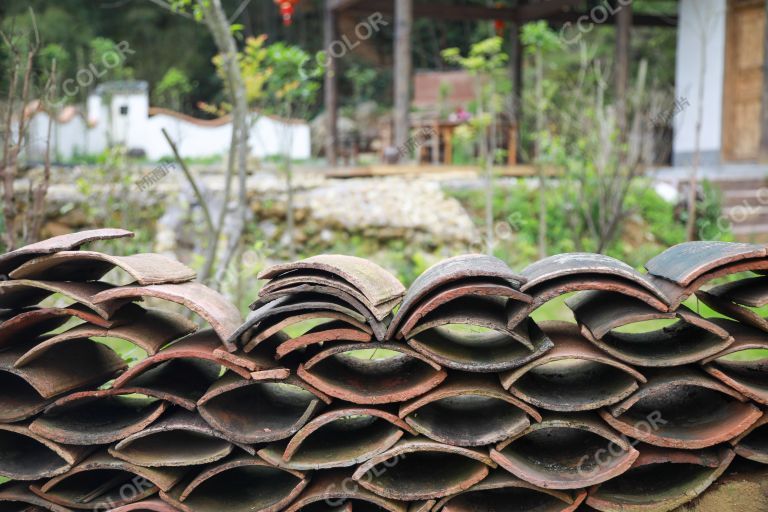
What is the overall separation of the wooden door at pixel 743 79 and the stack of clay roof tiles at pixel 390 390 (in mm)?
9737

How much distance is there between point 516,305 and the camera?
2047mm

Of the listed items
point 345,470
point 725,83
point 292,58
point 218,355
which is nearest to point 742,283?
point 345,470

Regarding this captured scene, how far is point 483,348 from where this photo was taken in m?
2.22

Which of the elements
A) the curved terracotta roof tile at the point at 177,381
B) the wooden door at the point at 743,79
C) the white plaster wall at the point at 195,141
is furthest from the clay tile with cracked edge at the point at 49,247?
the white plaster wall at the point at 195,141

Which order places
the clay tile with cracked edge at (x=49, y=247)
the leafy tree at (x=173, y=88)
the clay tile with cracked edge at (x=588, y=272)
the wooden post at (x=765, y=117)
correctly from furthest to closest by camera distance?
Result: the wooden post at (x=765, y=117) → the leafy tree at (x=173, y=88) → the clay tile with cracked edge at (x=49, y=247) → the clay tile with cracked edge at (x=588, y=272)

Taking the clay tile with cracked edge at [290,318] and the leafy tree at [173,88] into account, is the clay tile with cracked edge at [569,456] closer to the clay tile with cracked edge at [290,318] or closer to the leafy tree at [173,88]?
the clay tile with cracked edge at [290,318]

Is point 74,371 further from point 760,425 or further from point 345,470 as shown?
point 760,425

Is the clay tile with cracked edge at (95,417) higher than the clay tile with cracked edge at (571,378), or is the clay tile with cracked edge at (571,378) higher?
the clay tile with cracked edge at (571,378)

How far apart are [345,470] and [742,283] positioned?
4.39 ft

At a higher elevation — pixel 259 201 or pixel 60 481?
pixel 259 201

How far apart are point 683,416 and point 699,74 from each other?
34.5 ft

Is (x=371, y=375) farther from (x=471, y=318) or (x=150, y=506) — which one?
(x=150, y=506)

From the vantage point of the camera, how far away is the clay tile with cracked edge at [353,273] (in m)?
1.92

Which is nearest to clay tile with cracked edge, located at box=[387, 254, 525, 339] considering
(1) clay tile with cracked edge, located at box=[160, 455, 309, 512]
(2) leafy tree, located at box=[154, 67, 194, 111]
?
(1) clay tile with cracked edge, located at box=[160, 455, 309, 512]
